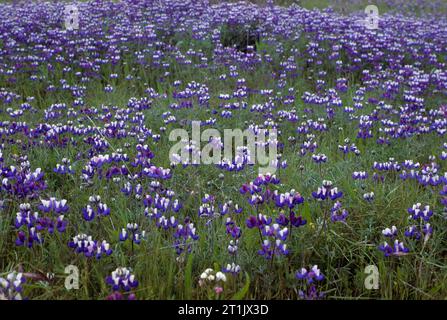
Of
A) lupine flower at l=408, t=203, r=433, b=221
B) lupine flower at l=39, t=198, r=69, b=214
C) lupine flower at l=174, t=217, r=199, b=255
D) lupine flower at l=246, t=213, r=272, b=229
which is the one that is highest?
lupine flower at l=39, t=198, r=69, b=214

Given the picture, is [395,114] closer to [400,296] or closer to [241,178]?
[241,178]

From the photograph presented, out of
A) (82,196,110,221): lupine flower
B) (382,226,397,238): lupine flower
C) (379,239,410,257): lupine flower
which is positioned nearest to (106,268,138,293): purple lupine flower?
(82,196,110,221): lupine flower

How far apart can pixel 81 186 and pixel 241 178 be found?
138 cm

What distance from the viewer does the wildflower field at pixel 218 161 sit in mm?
2946

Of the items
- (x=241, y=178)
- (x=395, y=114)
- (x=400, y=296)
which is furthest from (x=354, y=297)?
(x=395, y=114)

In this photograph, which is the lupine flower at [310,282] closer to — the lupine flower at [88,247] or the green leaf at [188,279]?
the green leaf at [188,279]

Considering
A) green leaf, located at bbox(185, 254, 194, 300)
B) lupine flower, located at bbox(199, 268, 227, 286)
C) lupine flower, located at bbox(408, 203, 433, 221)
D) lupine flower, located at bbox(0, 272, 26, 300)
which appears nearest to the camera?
lupine flower, located at bbox(0, 272, 26, 300)

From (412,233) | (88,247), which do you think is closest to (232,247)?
(88,247)

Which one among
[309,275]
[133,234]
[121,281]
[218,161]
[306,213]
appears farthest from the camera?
[218,161]

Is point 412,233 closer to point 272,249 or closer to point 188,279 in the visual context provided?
point 272,249

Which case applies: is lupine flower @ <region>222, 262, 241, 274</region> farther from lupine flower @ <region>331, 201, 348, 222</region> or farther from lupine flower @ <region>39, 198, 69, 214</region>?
lupine flower @ <region>39, 198, 69, 214</region>

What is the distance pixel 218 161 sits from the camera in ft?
14.9

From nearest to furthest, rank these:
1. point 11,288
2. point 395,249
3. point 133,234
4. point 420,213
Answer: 1. point 11,288
2. point 395,249
3. point 133,234
4. point 420,213

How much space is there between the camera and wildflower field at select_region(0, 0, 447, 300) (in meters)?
2.95
